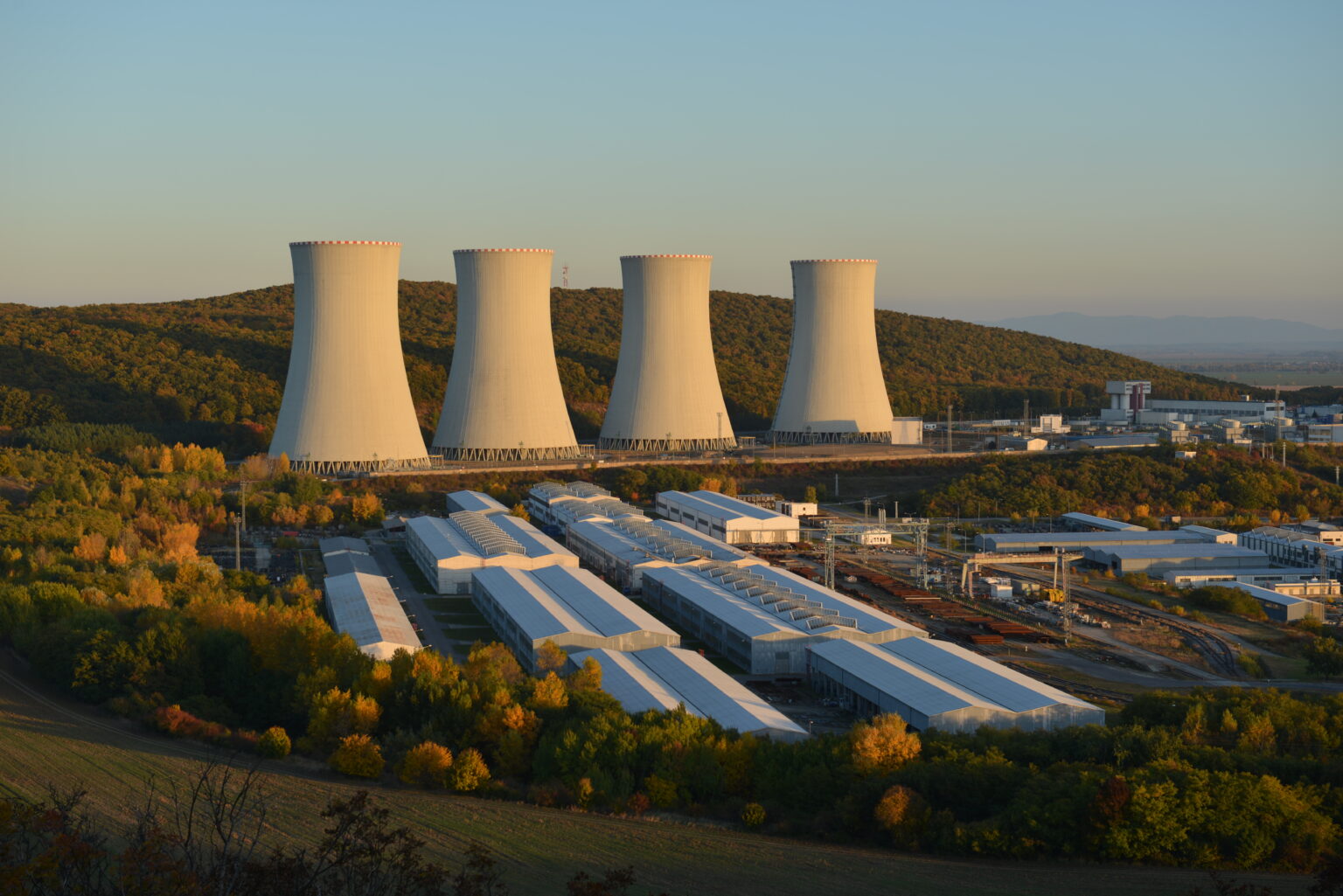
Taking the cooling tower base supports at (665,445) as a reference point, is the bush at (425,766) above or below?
below

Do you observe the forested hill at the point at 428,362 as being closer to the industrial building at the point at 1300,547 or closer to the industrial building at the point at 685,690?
the industrial building at the point at 685,690

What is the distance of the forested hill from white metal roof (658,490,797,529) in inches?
251

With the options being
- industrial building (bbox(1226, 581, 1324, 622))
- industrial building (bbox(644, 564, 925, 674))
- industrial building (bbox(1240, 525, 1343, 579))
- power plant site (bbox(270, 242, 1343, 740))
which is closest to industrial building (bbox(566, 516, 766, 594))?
power plant site (bbox(270, 242, 1343, 740))

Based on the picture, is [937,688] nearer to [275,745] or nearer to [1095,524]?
[275,745]

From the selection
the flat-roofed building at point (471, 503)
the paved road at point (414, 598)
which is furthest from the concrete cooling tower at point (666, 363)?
the paved road at point (414, 598)

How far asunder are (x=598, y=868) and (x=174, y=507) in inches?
1024

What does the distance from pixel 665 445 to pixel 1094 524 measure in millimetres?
14369

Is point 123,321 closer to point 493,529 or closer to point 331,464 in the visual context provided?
point 331,464

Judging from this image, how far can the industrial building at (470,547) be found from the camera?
29938 millimetres

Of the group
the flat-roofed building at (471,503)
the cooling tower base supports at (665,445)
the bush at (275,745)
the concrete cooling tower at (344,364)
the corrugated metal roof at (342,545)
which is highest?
the concrete cooling tower at (344,364)

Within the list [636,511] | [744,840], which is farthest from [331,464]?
[744,840]

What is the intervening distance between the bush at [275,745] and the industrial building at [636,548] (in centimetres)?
1285

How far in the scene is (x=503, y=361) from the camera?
4078 cm

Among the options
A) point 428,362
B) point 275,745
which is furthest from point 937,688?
point 428,362
